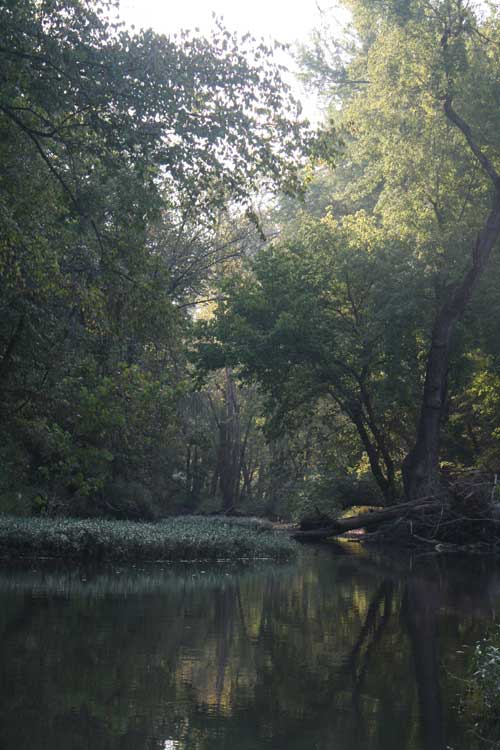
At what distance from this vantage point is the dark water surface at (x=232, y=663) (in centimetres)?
662

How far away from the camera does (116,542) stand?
807 inches

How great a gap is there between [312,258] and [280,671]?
21739mm

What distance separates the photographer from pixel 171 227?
3372cm

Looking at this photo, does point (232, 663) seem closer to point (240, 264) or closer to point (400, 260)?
point (400, 260)

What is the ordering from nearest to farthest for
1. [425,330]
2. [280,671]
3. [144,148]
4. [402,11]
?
[280,671] < [144,148] < [402,11] < [425,330]

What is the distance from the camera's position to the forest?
10.9 metres

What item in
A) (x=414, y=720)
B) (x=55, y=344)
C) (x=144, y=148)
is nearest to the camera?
(x=414, y=720)

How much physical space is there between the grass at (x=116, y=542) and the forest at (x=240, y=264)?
3.26ft

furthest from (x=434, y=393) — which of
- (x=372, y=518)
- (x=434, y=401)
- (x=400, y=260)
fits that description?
(x=400, y=260)

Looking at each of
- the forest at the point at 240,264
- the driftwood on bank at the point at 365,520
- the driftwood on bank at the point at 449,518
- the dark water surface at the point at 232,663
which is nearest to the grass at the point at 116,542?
the forest at the point at 240,264

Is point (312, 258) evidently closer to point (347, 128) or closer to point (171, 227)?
point (171, 227)

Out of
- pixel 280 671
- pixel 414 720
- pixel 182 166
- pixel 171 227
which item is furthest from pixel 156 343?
pixel 171 227

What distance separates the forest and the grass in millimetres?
993

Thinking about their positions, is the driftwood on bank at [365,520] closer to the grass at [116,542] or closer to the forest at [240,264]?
the forest at [240,264]
